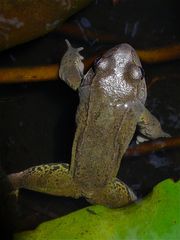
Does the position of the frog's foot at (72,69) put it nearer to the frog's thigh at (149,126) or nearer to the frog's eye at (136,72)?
the frog's eye at (136,72)

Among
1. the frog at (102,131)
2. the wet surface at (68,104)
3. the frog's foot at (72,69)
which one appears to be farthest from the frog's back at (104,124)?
the wet surface at (68,104)

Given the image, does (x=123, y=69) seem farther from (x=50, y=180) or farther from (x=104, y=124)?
(x=50, y=180)

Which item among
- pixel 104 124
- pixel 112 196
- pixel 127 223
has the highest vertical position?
pixel 104 124

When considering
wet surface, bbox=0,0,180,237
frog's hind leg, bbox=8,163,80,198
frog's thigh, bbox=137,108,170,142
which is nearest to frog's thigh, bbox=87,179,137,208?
frog's hind leg, bbox=8,163,80,198

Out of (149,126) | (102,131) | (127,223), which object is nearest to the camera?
(127,223)

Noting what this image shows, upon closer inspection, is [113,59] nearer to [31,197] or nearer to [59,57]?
[59,57]

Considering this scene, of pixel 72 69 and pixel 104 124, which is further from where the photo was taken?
pixel 72 69

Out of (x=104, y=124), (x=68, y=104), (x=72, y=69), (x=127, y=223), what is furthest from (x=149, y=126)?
(x=127, y=223)
